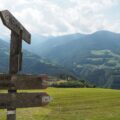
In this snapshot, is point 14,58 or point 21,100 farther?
point 14,58

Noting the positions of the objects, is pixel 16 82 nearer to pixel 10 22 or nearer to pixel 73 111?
pixel 10 22

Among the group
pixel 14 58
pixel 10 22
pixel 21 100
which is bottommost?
pixel 21 100

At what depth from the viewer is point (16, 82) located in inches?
482

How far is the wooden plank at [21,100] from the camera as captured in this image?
12086 millimetres

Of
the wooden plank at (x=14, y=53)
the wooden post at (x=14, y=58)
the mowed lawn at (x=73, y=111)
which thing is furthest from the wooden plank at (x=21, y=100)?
the mowed lawn at (x=73, y=111)

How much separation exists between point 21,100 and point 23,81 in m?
0.56

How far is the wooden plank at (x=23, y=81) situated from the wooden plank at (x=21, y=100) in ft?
0.76

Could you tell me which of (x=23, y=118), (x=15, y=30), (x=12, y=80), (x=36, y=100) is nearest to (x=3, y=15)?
(x=15, y=30)

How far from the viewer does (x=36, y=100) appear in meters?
12.7

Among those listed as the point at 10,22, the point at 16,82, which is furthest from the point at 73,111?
the point at 10,22

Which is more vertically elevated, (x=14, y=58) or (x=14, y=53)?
(x=14, y=53)

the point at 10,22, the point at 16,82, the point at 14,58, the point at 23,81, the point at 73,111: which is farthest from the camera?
the point at 73,111

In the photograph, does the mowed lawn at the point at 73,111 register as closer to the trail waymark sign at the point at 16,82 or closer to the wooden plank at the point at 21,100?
the wooden plank at the point at 21,100

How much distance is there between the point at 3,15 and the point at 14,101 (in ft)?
8.36
